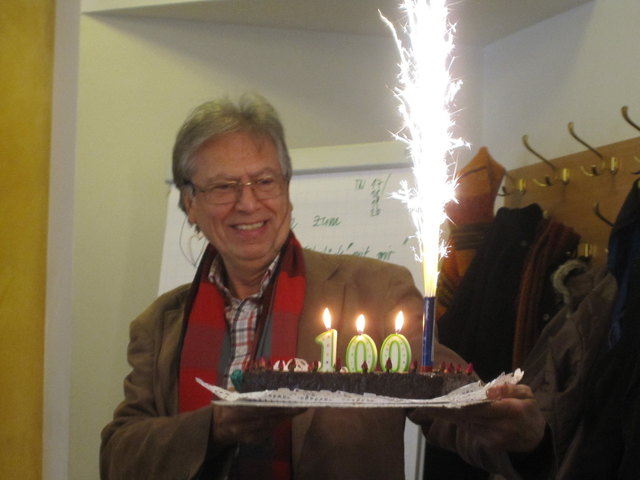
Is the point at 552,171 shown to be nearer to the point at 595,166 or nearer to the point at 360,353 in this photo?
the point at 595,166

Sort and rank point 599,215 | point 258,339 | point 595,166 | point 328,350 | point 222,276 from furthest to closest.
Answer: point 595,166 < point 599,215 < point 222,276 < point 258,339 < point 328,350

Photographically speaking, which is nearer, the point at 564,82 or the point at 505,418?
the point at 505,418

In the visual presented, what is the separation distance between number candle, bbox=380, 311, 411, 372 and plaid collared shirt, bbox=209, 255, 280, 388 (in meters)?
0.45

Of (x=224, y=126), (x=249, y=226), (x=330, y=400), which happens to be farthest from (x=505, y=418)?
(x=224, y=126)

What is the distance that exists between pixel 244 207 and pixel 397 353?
0.55 meters

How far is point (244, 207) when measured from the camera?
5.82 ft

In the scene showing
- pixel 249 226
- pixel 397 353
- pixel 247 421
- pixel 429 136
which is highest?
pixel 429 136

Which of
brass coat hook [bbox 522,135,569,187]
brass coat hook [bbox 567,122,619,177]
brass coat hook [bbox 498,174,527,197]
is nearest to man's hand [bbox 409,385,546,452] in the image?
brass coat hook [bbox 567,122,619,177]

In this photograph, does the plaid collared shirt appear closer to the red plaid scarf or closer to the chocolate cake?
the red plaid scarf

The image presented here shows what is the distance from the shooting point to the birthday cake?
50.8 inches

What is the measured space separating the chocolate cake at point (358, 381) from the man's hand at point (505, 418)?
4cm

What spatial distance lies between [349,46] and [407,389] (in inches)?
93.0

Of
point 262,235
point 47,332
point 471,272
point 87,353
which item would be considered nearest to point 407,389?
point 262,235

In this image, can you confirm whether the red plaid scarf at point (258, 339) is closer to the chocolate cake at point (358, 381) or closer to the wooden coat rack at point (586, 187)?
the chocolate cake at point (358, 381)
